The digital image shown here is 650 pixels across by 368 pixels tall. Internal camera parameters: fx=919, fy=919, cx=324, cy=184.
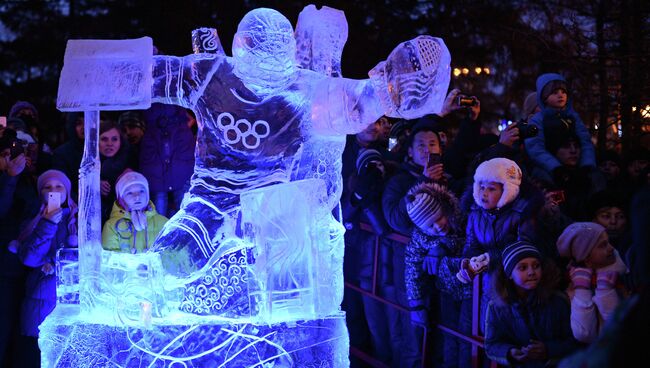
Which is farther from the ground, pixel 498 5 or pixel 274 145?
pixel 498 5

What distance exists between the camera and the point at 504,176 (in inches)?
201

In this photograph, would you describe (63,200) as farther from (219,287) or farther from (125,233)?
(219,287)

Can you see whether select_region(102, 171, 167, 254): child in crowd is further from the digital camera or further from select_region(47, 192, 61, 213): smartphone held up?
the digital camera

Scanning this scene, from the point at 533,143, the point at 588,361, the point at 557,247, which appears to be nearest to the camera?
the point at 588,361

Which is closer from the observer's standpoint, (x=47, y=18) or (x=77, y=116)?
(x=77, y=116)

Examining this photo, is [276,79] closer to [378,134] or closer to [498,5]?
[378,134]

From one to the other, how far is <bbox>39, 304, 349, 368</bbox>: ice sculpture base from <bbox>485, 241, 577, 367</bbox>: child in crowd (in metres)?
0.79

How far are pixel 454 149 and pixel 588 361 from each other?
4486mm

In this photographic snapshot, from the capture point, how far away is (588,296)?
4.50m

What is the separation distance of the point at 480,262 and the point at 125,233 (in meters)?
2.04

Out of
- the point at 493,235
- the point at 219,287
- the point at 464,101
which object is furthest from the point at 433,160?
the point at 219,287

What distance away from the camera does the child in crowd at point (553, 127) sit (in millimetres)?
6363

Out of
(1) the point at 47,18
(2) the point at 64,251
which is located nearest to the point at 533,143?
(2) the point at 64,251

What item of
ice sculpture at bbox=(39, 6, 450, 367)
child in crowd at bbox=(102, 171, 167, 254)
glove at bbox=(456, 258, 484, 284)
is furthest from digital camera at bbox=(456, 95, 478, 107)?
child in crowd at bbox=(102, 171, 167, 254)
